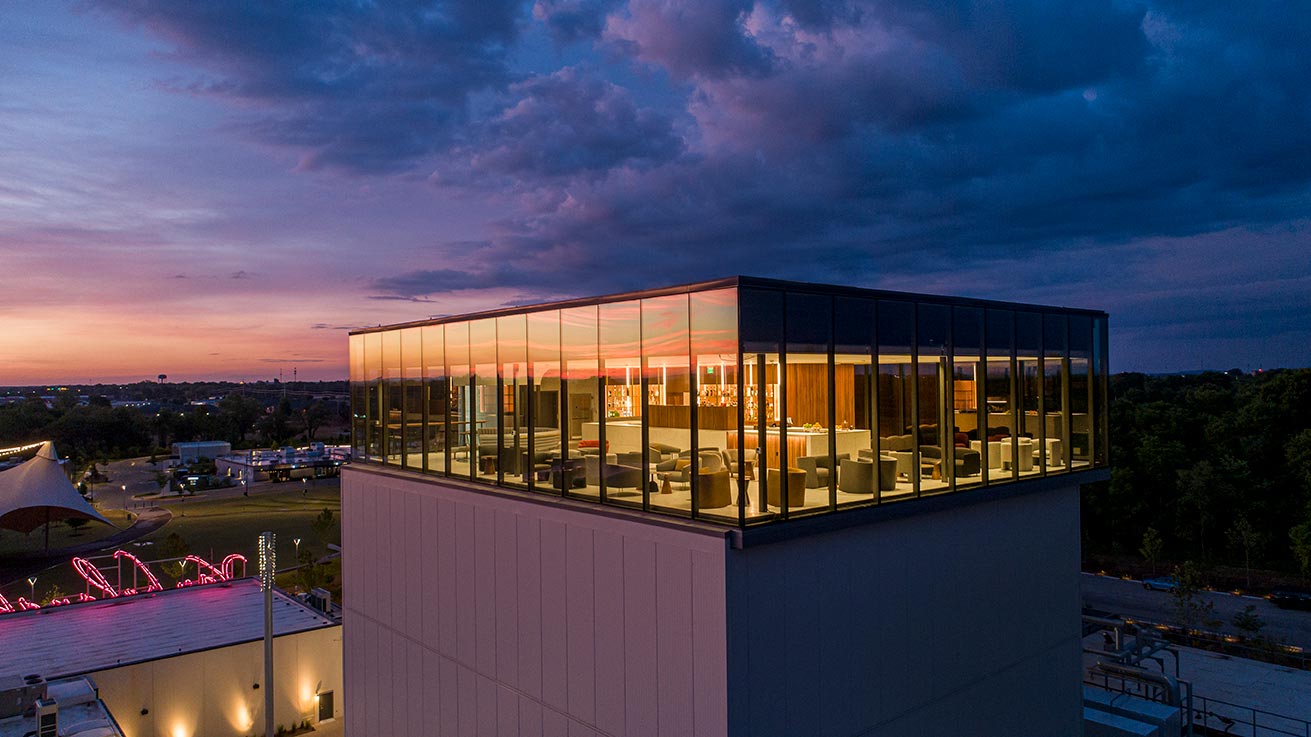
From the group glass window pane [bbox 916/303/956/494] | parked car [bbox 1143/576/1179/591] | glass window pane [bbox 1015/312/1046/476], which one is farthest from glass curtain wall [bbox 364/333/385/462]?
parked car [bbox 1143/576/1179/591]

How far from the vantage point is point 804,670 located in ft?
31.6

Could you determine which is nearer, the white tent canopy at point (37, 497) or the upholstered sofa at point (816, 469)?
the upholstered sofa at point (816, 469)

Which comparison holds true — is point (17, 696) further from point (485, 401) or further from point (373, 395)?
point (485, 401)

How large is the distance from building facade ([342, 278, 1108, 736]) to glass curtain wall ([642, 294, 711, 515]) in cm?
4

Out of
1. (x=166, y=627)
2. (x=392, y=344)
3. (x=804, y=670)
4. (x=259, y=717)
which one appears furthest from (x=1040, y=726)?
(x=166, y=627)

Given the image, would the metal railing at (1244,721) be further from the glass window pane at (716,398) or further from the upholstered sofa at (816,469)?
the glass window pane at (716,398)

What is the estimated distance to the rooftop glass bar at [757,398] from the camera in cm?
940

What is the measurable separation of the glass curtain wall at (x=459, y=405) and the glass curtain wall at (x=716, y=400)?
19.4ft

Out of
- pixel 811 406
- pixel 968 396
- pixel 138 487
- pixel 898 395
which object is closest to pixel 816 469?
pixel 811 406

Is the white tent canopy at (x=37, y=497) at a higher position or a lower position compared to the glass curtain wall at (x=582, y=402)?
lower

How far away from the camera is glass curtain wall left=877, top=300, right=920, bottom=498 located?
10.9 meters

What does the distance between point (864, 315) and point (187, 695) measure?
66.4 ft

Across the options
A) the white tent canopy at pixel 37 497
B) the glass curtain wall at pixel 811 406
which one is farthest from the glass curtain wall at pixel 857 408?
the white tent canopy at pixel 37 497

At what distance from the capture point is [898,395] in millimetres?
11180
